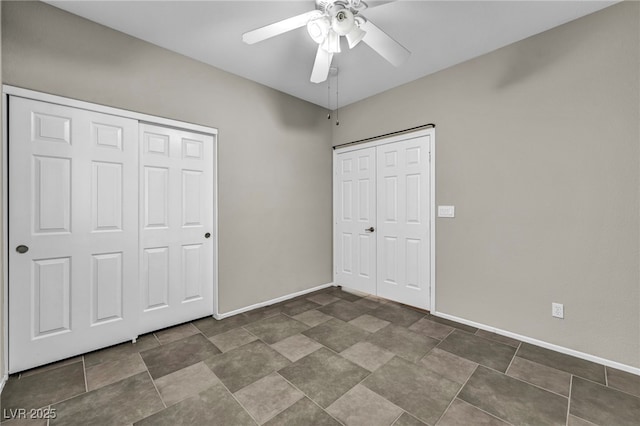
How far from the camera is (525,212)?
256cm

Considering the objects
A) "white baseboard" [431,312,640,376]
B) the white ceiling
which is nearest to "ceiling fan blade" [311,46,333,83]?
the white ceiling

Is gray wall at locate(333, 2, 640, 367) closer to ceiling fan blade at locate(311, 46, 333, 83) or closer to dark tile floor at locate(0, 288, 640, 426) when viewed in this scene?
dark tile floor at locate(0, 288, 640, 426)

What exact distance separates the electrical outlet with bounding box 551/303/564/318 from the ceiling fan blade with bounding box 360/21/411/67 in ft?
8.05

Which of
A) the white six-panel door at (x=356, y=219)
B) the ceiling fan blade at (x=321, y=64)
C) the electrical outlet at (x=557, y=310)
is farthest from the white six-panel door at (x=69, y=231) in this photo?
the electrical outlet at (x=557, y=310)

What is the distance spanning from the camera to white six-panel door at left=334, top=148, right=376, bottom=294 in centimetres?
382

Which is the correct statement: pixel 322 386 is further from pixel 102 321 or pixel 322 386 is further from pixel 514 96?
pixel 514 96

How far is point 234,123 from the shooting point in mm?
3217

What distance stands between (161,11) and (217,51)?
0.59 meters

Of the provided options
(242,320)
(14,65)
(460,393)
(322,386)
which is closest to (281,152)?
(242,320)

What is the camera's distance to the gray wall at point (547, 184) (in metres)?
2.12

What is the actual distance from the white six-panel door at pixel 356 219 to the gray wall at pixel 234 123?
0.63 feet

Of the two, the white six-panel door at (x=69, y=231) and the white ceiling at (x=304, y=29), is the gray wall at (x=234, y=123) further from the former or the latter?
the white six-panel door at (x=69, y=231)

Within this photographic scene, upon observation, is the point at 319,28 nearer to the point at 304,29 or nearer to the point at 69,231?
the point at 304,29
